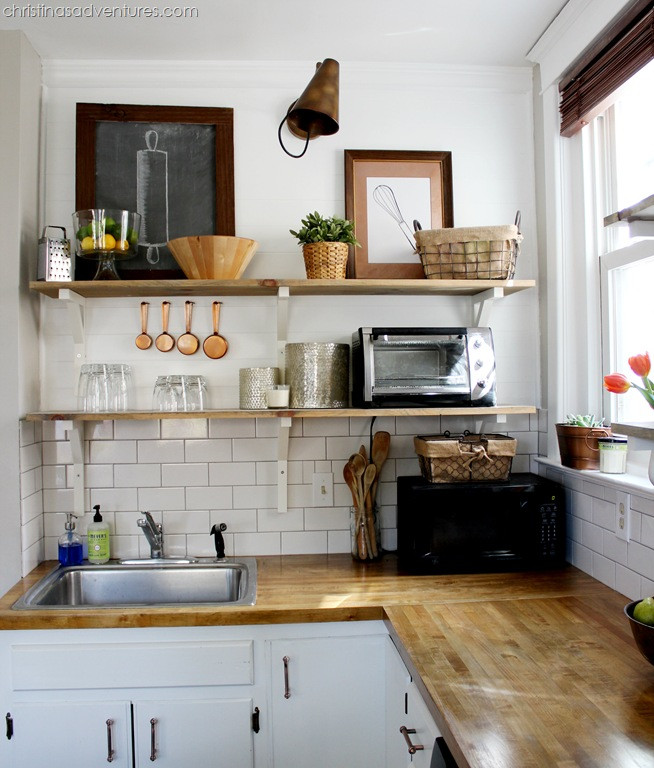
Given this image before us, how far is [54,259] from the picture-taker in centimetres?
214

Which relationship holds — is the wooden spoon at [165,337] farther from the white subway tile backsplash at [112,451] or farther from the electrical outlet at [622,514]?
the electrical outlet at [622,514]

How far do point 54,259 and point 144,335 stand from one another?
398 millimetres

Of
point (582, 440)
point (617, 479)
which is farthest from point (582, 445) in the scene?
point (617, 479)

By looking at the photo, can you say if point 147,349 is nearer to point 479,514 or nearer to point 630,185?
point 479,514

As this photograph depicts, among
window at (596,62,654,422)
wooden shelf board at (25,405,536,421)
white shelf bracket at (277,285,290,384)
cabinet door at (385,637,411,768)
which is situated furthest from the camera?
white shelf bracket at (277,285,290,384)

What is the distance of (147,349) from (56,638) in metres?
1.01

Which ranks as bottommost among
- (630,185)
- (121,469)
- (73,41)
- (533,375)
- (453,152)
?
(121,469)

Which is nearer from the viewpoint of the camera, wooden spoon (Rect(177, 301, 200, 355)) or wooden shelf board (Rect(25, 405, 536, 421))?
wooden shelf board (Rect(25, 405, 536, 421))

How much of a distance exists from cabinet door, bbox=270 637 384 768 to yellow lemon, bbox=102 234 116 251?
4.57ft

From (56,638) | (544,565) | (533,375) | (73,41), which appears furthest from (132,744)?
(73,41)

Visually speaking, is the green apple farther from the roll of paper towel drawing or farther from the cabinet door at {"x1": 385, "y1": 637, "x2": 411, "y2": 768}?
the roll of paper towel drawing

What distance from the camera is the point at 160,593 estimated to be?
2.23 m

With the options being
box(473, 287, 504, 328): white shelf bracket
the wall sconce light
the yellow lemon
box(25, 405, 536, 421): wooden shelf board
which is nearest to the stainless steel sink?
box(25, 405, 536, 421): wooden shelf board

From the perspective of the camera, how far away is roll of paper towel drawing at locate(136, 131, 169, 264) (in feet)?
7.64
